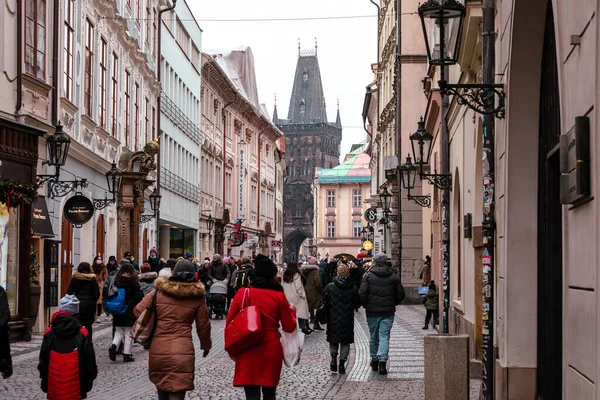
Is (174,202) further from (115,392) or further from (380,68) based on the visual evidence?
(115,392)

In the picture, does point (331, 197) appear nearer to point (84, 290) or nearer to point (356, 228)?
point (356, 228)

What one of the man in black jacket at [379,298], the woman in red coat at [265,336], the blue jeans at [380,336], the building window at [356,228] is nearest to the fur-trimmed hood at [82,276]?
the man in black jacket at [379,298]

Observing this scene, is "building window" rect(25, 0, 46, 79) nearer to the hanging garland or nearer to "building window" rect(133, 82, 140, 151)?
the hanging garland

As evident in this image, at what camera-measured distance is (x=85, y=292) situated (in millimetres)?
17484

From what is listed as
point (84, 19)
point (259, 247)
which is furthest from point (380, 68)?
point (84, 19)

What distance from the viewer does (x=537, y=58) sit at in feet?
32.2

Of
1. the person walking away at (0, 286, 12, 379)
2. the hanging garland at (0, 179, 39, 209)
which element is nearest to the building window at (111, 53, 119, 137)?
the hanging garland at (0, 179, 39, 209)

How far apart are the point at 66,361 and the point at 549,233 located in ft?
13.2

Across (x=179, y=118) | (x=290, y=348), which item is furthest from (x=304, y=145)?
(x=290, y=348)

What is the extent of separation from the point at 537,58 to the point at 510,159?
983 mm

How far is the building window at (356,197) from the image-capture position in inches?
4670

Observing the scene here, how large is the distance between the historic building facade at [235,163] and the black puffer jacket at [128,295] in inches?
1417

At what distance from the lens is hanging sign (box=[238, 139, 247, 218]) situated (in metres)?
66.6

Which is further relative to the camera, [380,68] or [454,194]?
[380,68]
